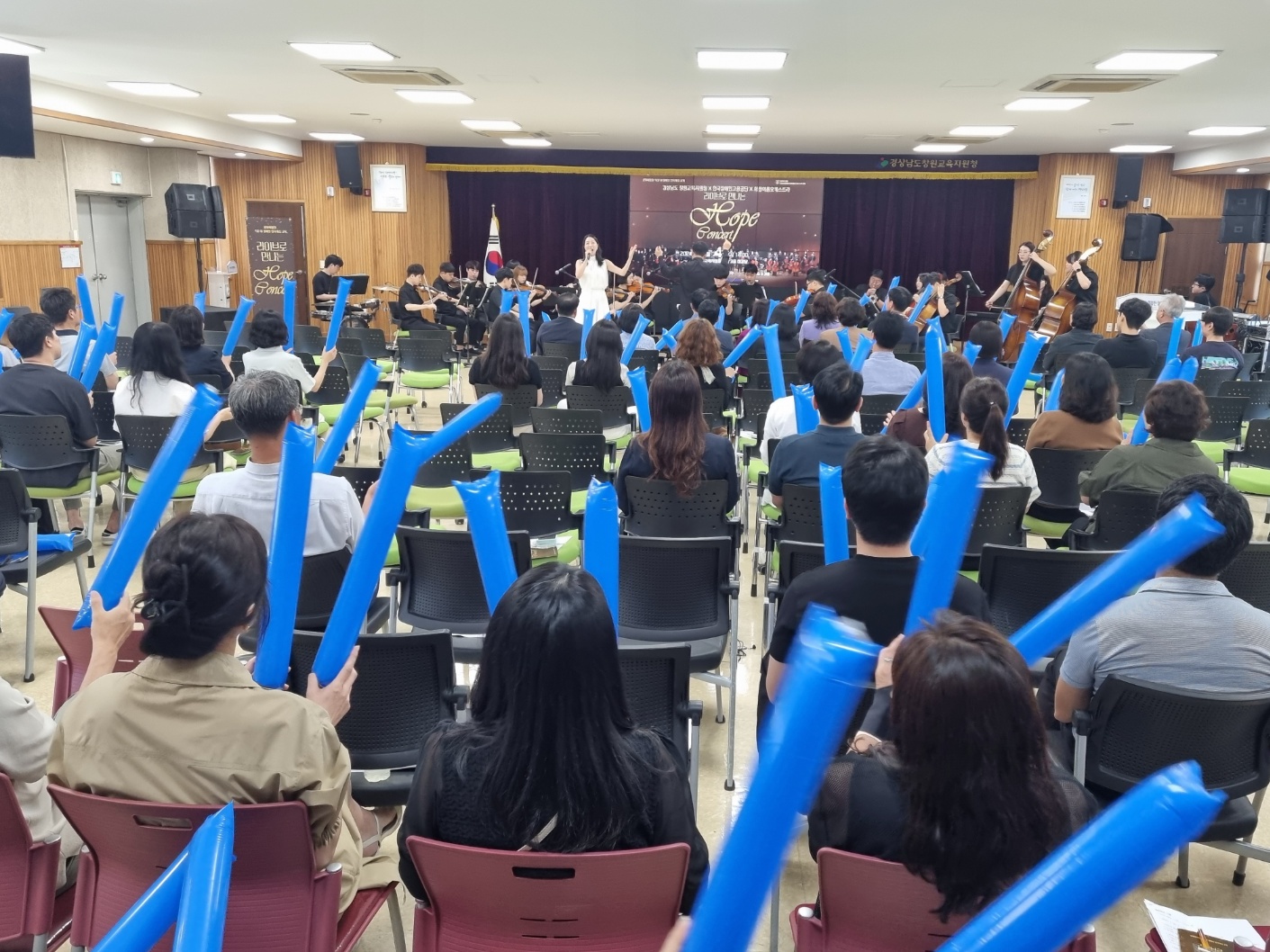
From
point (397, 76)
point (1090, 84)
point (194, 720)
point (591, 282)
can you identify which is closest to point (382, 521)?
point (194, 720)

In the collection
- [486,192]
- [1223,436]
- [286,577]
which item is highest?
[486,192]

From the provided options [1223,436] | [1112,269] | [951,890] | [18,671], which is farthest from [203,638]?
[1112,269]

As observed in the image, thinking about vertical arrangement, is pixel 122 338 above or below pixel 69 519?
above

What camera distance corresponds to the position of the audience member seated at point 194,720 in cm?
Result: 158

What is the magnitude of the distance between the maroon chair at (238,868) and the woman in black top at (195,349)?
454 centimetres

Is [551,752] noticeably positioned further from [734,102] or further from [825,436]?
[734,102]

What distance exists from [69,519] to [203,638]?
445 cm

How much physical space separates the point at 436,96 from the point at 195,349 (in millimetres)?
4903

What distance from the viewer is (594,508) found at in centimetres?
169

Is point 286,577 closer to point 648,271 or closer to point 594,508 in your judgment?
point 594,508

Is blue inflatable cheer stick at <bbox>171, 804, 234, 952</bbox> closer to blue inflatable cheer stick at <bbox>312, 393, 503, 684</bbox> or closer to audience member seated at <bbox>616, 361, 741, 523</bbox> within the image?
blue inflatable cheer stick at <bbox>312, 393, 503, 684</bbox>

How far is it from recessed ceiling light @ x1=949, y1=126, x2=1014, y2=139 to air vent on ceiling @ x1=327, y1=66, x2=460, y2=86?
6421 millimetres

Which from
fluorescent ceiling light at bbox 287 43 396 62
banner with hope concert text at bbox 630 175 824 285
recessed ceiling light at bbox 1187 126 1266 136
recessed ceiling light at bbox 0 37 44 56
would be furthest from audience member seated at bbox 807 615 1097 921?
banner with hope concert text at bbox 630 175 824 285

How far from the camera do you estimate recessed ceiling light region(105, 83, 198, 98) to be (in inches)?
355
